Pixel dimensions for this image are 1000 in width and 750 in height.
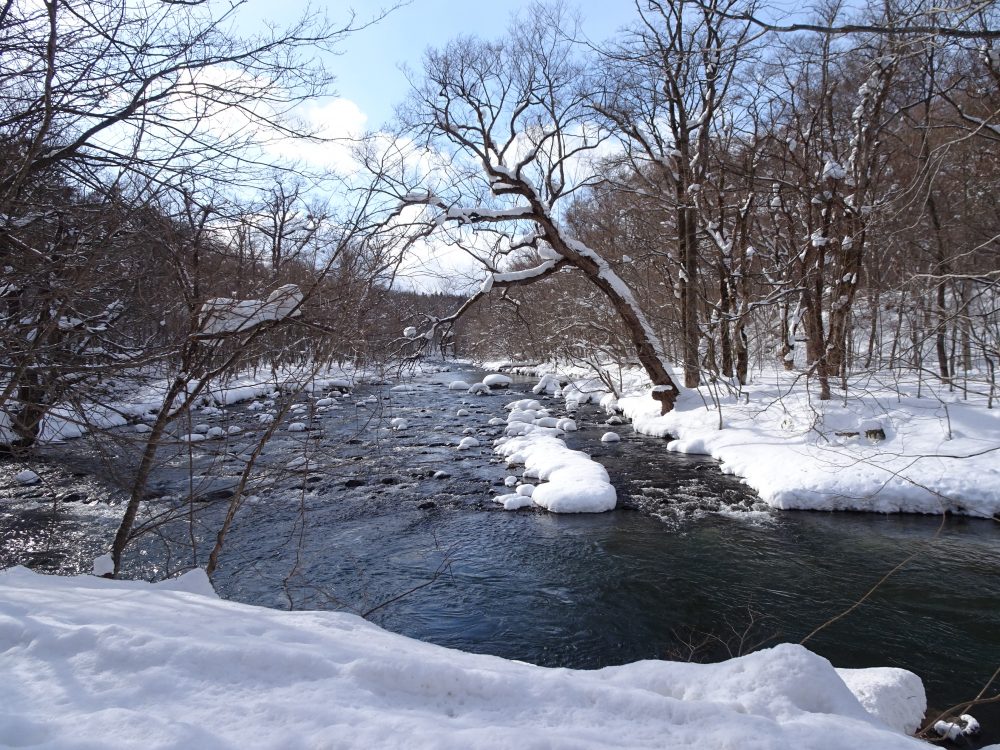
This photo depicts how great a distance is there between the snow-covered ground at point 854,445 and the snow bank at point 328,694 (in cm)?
439

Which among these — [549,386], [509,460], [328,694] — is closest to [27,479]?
[509,460]

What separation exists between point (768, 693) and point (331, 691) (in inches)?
69.6

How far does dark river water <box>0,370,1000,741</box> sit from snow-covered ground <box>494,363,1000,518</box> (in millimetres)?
359

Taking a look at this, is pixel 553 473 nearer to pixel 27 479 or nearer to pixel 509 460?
pixel 509 460

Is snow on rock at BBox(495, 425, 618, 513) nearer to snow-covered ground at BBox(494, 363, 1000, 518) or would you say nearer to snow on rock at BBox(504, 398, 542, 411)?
snow-covered ground at BBox(494, 363, 1000, 518)

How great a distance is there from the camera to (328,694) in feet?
5.86

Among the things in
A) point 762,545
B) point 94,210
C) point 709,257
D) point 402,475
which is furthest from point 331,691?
point 709,257

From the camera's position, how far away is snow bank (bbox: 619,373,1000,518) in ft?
25.9

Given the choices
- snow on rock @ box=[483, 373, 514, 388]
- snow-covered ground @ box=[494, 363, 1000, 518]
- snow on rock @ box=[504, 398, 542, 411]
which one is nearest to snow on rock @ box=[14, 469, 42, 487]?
snow on rock @ box=[504, 398, 542, 411]

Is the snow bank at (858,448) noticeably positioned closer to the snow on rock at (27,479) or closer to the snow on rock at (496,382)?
the snow on rock at (27,479)

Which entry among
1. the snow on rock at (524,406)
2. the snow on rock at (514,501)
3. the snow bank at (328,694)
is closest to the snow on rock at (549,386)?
the snow on rock at (524,406)

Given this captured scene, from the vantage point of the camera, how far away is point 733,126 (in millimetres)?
14641

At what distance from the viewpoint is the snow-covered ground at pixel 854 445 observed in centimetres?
791

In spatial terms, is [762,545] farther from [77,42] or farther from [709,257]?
[709,257]
